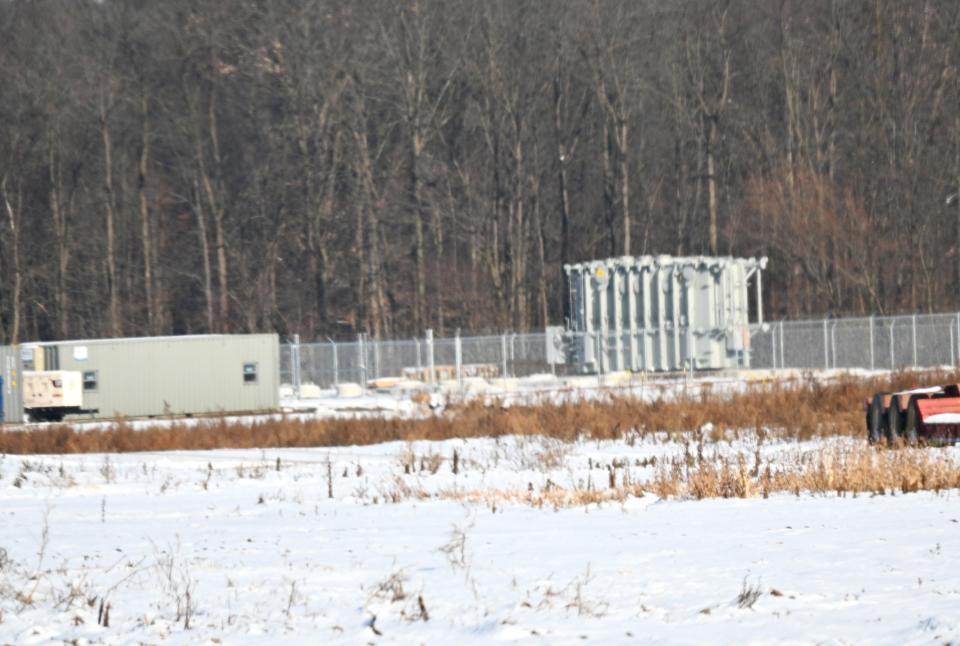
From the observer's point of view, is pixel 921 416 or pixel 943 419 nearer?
pixel 943 419

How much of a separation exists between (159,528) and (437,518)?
8.57ft

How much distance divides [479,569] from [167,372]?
3241cm

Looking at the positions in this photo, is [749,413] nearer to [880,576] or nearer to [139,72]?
[880,576]

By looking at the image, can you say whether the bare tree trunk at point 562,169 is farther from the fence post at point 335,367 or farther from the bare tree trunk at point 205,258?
the bare tree trunk at point 205,258

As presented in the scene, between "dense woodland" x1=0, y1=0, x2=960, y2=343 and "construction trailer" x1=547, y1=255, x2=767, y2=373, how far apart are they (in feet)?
46.4

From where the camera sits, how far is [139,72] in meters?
61.7

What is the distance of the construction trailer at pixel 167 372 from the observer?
41.0 meters

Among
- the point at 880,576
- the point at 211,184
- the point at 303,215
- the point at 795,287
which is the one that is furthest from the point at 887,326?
the point at 880,576

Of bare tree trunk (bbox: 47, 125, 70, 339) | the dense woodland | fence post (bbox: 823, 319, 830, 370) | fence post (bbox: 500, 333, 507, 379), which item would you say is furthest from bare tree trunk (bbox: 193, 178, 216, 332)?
fence post (bbox: 823, 319, 830, 370)

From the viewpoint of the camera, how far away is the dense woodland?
201 ft

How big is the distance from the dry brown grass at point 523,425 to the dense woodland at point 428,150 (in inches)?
1139

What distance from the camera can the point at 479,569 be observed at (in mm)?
10500

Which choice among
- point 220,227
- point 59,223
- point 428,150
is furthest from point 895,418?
point 59,223

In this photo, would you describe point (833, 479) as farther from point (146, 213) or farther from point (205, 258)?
point (146, 213)
